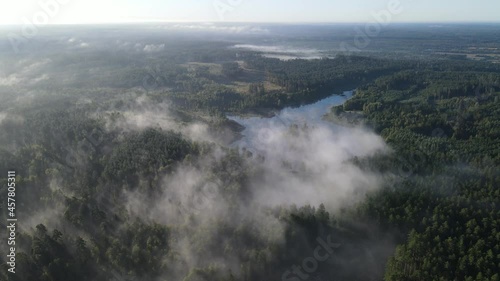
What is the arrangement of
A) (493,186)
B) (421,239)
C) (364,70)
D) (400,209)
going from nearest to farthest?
1. (421,239)
2. (400,209)
3. (493,186)
4. (364,70)

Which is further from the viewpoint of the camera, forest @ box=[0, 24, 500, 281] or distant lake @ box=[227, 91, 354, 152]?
distant lake @ box=[227, 91, 354, 152]

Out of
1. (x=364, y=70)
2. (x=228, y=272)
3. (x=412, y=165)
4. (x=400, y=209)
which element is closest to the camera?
(x=228, y=272)

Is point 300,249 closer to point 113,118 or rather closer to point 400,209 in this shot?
point 400,209

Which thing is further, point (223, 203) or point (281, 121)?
point (281, 121)

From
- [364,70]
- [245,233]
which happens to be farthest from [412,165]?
[364,70]

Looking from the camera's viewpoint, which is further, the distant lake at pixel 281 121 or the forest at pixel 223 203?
the distant lake at pixel 281 121

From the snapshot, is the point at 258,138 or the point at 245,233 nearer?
the point at 245,233

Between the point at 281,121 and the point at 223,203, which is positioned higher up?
the point at 281,121

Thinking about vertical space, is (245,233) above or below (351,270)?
above

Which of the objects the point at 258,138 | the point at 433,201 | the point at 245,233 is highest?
the point at 258,138
